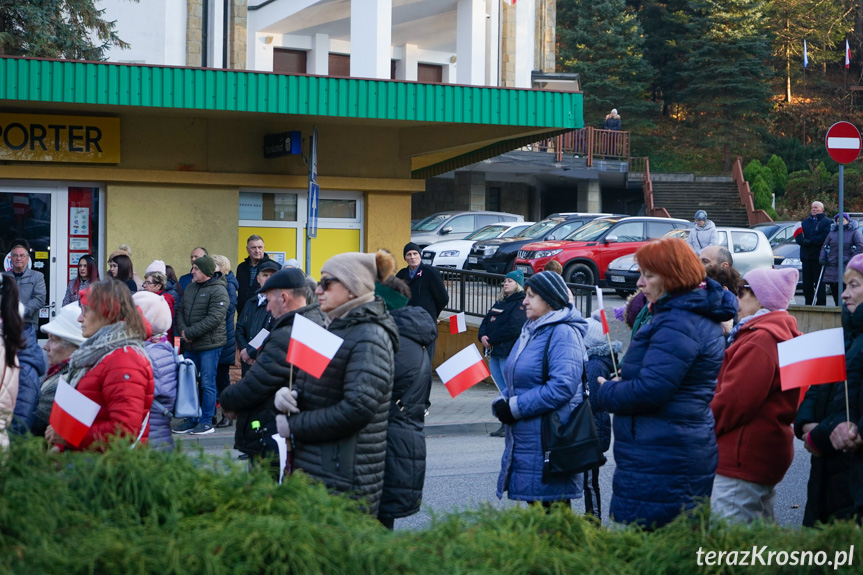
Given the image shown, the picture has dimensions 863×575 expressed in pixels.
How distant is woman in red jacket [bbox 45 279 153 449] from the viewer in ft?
15.4

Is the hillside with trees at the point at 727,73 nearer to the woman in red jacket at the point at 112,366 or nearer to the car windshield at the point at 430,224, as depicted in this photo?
the car windshield at the point at 430,224

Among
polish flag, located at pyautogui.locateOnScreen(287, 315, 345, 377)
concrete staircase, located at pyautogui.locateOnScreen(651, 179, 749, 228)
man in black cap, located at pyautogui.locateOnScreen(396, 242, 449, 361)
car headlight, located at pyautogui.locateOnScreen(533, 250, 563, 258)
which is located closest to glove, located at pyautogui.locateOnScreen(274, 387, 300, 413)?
polish flag, located at pyautogui.locateOnScreen(287, 315, 345, 377)

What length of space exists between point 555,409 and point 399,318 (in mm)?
973

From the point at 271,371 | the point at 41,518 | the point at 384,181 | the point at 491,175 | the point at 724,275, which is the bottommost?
the point at 41,518

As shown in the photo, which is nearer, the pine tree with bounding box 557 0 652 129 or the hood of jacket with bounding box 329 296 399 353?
the hood of jacket with bounding box 329 296 399 353

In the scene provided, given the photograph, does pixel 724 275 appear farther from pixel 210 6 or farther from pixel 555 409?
pixel 210 6

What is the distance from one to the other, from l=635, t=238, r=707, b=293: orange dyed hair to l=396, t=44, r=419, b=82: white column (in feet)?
82.1

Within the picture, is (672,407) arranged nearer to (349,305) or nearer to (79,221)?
(349,305)

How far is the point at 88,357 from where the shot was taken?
4.84m

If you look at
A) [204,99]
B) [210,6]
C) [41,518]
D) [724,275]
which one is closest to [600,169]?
[210,6]

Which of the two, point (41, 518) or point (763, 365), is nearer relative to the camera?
point (41, 518)

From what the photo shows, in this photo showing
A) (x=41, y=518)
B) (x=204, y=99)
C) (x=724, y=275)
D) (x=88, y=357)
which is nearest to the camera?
(x=41, y=518)

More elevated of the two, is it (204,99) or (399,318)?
(204,99)

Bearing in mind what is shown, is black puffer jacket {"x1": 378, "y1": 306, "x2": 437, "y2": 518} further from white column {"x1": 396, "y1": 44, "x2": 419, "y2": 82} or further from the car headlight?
white column {"x1": 396, "y1": 44, "x2": 419, "y2": 82}
